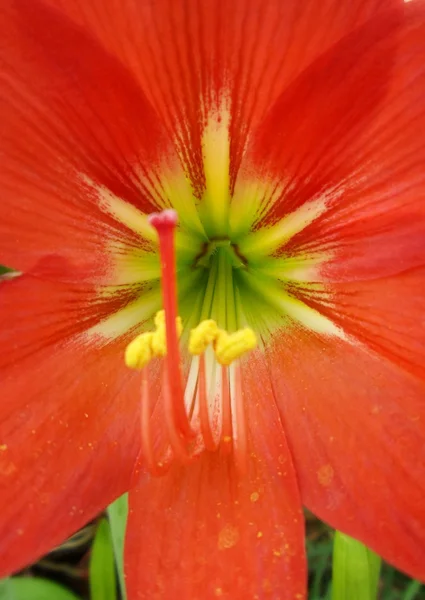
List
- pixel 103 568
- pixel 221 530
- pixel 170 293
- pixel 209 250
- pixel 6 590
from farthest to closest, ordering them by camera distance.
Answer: pixel 6 590, pixel 103 568, pixel 209 250, pixel 221 530, pixel 170 293

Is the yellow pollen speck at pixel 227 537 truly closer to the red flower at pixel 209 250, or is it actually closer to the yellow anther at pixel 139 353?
the red flower at pixel 209 250

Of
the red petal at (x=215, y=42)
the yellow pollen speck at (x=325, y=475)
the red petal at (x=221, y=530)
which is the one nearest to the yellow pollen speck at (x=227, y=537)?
the red petal at (x=221, y=530)

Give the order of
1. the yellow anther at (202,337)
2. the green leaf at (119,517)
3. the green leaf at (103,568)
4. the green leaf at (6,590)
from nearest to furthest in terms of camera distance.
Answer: the yellow anther at (202,337)
the green leaf at (119,517)
the green leaf at (103,568)
the green leaf at (6,590)

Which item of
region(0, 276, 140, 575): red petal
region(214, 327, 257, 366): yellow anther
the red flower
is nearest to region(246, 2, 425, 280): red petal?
the red flower

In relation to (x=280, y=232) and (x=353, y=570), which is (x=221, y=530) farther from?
(x=280, y=232)

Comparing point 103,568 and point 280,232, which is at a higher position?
point 280,232

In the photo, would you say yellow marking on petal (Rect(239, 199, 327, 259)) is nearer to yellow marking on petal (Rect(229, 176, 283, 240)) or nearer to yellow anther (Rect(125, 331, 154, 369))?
yellow marking on petal (Rect(229, 176, 283, 240))

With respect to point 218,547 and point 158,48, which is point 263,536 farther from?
point 158,48

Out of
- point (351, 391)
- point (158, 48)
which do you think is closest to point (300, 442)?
point (351, 391)

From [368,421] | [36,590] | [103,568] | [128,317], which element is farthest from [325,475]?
[36,590]
